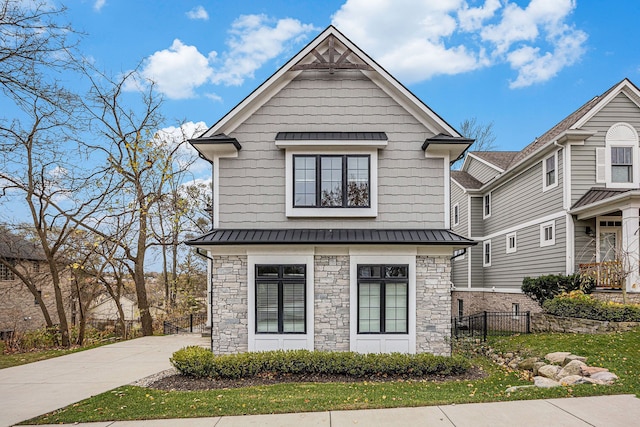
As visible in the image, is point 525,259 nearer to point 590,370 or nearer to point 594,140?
point 594,140

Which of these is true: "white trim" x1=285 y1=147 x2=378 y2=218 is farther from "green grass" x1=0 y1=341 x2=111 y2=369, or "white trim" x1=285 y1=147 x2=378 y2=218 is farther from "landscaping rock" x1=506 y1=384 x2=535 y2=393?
"green grass" x1=0 y1=341 x2=111 y2=369

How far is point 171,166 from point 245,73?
17.3 feet

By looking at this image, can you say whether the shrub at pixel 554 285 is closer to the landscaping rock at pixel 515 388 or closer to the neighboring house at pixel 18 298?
the landscaping rock at pixel 515 388

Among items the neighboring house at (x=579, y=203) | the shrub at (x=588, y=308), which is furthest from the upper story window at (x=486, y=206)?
the shrub at (x=588, y=308)

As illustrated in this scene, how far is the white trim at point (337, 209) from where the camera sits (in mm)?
10789

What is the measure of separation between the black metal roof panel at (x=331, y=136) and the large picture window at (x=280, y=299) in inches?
127

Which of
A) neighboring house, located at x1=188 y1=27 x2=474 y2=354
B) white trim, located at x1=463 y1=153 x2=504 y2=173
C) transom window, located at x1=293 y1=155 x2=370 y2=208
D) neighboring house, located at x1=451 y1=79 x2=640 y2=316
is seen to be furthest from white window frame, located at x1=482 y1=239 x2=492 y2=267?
transom window, located at x1=293 y1=155 x2=370 y2=208

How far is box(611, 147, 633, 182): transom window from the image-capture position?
583 inches

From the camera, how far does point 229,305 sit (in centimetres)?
1052

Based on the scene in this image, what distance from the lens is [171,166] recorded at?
18938 millimetres

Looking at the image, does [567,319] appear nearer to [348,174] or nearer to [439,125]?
[439,125]

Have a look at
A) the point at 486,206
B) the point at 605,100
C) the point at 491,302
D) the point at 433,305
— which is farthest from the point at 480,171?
the point at 433,305

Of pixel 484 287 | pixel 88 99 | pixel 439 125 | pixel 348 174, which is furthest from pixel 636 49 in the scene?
pixel 88 99

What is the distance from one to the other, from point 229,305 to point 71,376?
397cm
